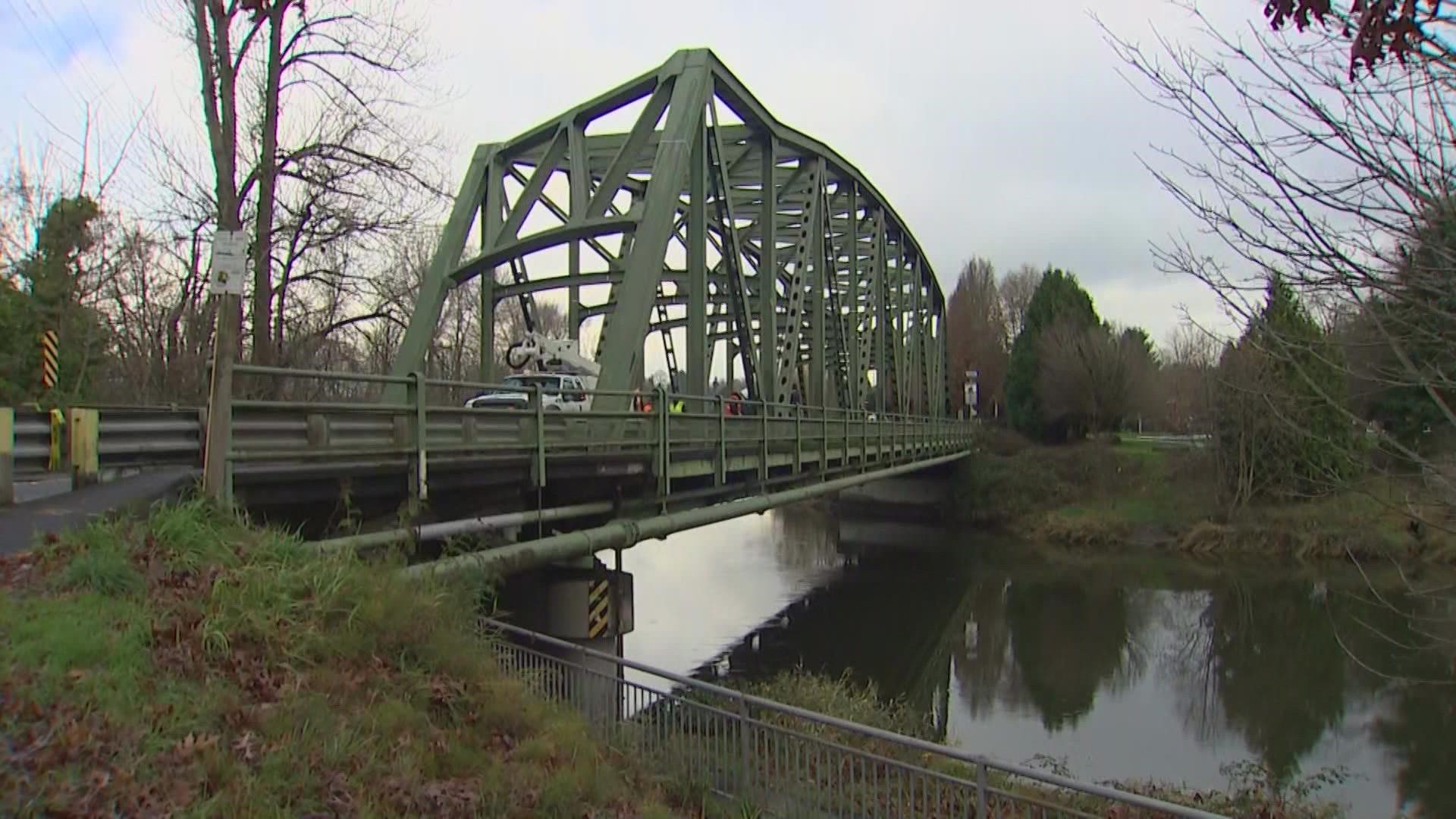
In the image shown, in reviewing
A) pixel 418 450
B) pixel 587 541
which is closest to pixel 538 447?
pixel 587 541

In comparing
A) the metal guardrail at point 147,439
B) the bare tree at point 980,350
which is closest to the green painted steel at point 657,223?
the metal guardrail at point 147,439

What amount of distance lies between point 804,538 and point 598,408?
1428 inches

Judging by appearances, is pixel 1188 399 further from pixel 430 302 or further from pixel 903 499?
pixel 430 302

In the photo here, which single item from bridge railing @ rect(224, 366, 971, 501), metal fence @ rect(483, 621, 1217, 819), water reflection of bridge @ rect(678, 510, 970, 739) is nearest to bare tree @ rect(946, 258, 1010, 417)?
water reflection of bridge @ rect(678, 510, 970, 739)

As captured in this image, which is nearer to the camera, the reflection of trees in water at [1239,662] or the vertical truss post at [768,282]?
the reflection of trees in water at [1239,662]

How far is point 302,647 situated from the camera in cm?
582

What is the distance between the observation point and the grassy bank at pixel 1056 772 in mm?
11906

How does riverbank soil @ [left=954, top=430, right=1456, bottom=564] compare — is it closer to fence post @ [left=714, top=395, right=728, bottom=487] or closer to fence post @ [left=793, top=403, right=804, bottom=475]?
fence post @ [left=793, top=403, right=804, bottom=475]

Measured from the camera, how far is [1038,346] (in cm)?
5859

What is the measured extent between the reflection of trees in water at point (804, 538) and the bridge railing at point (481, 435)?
21.8 metres

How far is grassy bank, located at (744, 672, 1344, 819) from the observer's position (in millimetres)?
11906

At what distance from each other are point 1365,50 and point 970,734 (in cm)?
1708

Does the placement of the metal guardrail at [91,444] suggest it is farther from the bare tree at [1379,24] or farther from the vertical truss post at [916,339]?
the vertical truss post at [916,339]

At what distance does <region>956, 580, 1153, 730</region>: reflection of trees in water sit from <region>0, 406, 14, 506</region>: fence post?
17.4m
